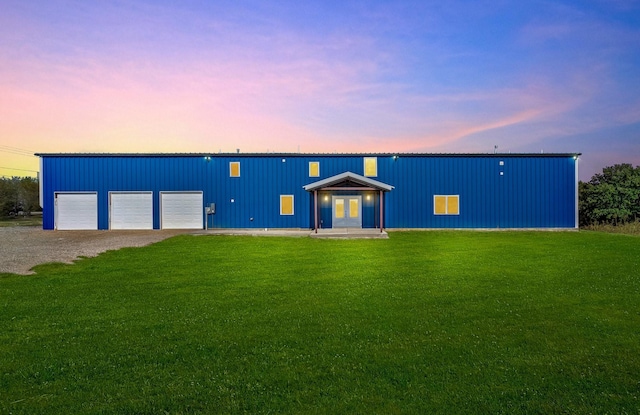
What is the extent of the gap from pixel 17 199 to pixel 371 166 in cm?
5480

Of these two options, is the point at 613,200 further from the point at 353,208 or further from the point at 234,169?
the point at 234,169

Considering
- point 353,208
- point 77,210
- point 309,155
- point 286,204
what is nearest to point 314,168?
point 309,155

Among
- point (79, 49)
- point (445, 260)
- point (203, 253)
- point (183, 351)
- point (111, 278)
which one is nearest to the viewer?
point (183, 351)

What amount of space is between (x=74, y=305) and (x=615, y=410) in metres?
9.04

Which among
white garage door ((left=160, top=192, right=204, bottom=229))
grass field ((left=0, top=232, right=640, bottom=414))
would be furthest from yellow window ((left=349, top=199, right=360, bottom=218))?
grass field ((left=0, top=232, right=640, bottom=414))

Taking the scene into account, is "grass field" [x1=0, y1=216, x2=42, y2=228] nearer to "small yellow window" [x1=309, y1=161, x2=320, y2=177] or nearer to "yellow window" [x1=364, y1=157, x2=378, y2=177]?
"small yellow window" [x1=309, y1=161, x2=320, y2=177]

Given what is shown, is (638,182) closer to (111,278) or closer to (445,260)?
(445,260)

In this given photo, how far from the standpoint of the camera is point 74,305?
7789 mm

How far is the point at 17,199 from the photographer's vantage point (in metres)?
54.3

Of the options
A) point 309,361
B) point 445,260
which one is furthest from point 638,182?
point 309,361

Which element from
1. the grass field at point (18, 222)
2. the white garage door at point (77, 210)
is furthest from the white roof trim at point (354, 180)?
the grass field at point (18, 222)

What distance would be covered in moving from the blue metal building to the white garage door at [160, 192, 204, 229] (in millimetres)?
73

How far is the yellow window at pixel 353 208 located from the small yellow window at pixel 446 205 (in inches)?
220

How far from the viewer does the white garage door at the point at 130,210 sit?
89.4ft
